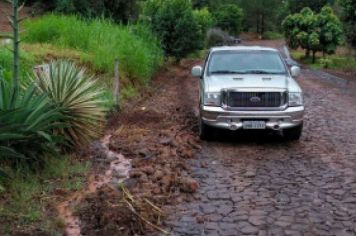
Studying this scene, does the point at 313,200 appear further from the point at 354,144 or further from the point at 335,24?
the point at 335,24

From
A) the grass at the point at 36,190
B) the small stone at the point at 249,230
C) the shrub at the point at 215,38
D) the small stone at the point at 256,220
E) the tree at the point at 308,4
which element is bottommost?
the shrub at the point at 215,38

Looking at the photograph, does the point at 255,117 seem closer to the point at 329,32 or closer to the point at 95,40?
the point at 95,40

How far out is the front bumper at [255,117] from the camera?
998 cm

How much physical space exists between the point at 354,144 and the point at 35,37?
1163 centimetres

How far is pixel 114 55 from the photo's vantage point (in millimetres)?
16703

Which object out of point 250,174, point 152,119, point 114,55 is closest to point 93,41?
point 114,55

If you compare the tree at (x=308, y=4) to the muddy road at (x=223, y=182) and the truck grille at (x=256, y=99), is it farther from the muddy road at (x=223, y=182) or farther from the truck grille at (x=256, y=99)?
the truck grille at (x=256, y=99)

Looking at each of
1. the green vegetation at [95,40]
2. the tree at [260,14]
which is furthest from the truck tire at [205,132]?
the tree at [260,14]

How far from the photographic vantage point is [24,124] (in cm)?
727

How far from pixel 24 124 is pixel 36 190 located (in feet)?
2.89

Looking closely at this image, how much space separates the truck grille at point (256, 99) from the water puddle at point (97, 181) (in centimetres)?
229

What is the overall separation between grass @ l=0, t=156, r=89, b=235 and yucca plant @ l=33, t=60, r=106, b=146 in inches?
16.8

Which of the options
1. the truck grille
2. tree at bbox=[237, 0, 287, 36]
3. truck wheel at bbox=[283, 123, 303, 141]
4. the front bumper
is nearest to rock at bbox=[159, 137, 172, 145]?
the front bumper

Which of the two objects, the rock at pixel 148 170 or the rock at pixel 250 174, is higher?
the rock at pixel 148 170
